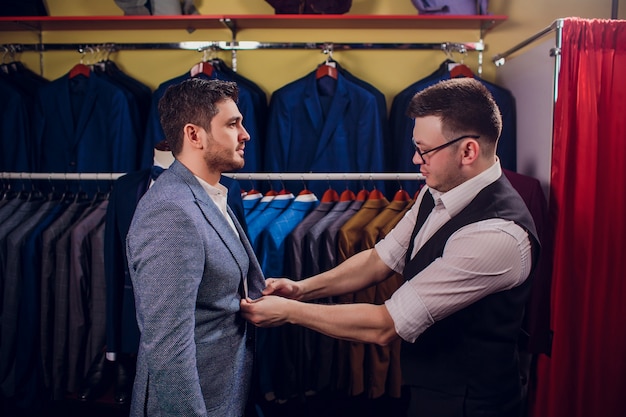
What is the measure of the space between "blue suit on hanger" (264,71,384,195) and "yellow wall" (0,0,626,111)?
333 millimetres

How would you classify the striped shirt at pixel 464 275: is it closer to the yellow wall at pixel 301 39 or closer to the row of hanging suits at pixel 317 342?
the row of hanging suits at pixel 317 342

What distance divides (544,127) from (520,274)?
1193mm

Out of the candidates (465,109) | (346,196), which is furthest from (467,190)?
(346,196)

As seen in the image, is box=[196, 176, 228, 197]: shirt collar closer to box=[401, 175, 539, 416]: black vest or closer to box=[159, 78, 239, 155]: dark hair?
box=[159, 78, 239, 155]: dark hair

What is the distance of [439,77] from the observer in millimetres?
3150

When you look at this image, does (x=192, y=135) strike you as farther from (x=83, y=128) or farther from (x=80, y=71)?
(x=80, y=71)

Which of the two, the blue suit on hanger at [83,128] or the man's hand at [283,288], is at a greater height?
the blue suit on hanger at [83,128]

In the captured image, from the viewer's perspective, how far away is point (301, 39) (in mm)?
3373

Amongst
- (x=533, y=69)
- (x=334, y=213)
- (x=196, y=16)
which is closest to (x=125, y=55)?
(x=196, y=16)

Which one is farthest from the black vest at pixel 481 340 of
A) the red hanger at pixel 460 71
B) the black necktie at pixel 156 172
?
the red hanger at pixel 460 71

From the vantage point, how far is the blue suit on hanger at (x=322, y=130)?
306 cm

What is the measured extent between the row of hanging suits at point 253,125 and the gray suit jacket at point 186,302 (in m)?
1.49

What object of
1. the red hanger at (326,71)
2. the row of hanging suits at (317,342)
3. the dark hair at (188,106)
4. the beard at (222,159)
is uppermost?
the red hanger at (326,71)

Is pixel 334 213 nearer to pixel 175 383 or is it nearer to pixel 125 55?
pixel 175 383
